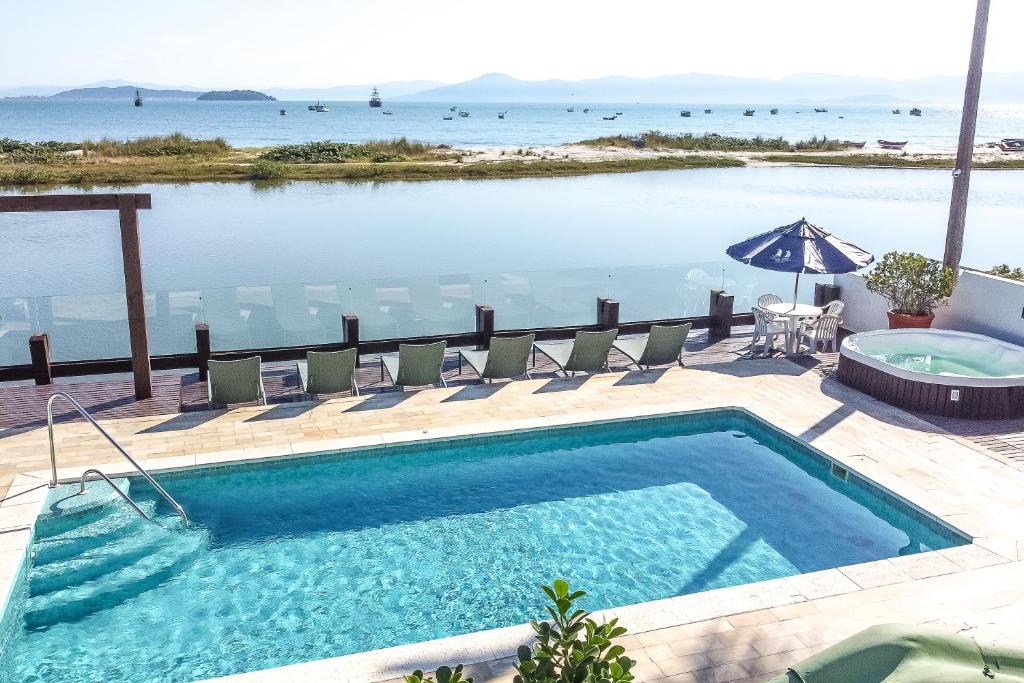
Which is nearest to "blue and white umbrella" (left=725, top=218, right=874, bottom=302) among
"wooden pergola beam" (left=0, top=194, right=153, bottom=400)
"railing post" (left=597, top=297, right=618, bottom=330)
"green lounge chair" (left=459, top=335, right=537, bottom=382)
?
"railing post" (left=597, top=297, right=618, bottom=330)

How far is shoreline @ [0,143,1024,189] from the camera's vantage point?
41.2 m

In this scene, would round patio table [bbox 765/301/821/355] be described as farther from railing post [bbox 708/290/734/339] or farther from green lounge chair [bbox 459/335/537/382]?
green lounge chair [bbox 459/335/537/382]

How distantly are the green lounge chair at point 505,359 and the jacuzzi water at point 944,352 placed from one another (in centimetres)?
411

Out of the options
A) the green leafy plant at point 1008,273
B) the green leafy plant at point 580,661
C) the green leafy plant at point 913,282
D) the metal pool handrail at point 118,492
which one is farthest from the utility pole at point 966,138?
the green leafy plant at point 580,661

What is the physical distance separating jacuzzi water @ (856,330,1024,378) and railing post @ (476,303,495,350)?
15.2ft

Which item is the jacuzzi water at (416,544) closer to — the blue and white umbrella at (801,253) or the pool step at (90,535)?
the pool step at (90,535)

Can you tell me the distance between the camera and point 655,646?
500 cm

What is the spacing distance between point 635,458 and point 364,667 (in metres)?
4.14

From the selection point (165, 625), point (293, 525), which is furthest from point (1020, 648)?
point (293, 525)

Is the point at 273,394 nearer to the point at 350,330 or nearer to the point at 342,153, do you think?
the point at 350,330

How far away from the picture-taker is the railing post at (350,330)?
10555 millimetres

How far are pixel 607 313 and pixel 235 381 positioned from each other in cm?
507

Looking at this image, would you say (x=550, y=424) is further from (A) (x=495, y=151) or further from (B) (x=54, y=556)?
(A) (x=495, y=151)

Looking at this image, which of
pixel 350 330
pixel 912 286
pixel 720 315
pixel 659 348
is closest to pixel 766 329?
pixel 720 315
